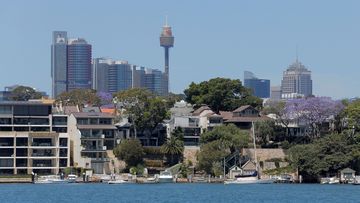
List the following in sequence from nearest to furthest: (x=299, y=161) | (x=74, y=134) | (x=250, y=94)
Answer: (x=299, y=161)
(x=74, y=134)
(x=250, y=94)

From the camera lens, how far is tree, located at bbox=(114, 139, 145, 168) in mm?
112438

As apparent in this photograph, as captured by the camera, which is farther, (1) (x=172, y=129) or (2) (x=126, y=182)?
(1) (x=172, y=129)

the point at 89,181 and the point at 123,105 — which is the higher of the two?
the point at 123,105

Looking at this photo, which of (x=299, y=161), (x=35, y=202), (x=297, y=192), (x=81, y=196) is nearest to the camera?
(x=35, y=202)

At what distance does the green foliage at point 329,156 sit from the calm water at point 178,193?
300 cm

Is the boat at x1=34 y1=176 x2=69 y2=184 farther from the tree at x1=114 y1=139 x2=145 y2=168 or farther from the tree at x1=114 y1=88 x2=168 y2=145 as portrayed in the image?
the tree at x1=114 y1=88 x2=168 y2=145

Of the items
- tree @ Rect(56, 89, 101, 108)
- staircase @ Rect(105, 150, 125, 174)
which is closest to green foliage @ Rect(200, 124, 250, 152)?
staircase @ Rect(105, 150, 125, 174)

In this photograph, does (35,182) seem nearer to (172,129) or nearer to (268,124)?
(172,129)

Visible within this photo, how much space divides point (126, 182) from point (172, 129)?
11567mm

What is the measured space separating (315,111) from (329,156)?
46.4ft

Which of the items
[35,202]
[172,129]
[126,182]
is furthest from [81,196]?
[172,129]

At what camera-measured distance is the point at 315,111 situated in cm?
12000

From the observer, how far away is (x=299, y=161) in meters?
108

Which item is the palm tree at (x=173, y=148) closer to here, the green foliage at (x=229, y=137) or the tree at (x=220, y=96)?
the green foliage at (x=229, y=137)
